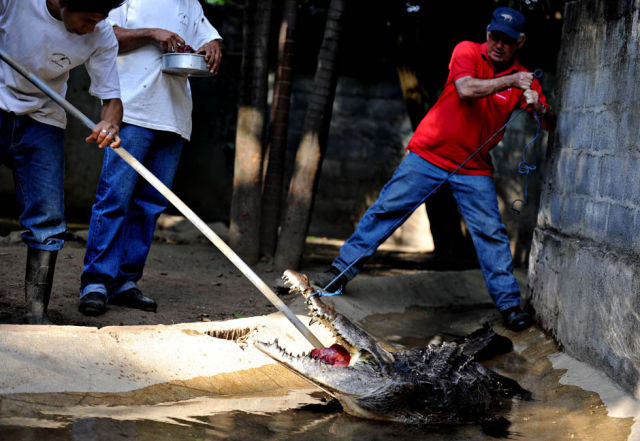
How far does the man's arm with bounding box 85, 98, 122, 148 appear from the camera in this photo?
334cm

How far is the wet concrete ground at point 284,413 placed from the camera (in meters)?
2.78

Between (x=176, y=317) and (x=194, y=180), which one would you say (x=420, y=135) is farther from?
(x=194, y=180)

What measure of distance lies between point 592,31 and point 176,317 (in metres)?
2.98

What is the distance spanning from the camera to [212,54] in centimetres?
438

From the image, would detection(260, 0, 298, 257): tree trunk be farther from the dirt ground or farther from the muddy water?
the muddy water

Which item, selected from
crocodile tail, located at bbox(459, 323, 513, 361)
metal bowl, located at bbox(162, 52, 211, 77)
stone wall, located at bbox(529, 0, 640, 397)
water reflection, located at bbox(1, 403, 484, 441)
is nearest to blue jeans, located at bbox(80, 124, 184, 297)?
metal bowl, located at bbox(162, 52, 211, 77)

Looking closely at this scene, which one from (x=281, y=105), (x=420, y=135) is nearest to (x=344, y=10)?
(x=281, y=105)

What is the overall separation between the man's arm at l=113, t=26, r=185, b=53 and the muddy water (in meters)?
2.00

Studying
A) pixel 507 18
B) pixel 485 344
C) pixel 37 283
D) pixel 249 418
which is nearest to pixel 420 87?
pixel 507 18

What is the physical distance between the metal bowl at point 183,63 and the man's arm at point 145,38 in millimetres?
69

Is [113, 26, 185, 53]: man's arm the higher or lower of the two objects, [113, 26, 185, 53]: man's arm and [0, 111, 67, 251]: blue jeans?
the higher

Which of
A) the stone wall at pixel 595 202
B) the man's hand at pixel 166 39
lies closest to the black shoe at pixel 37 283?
the man's hand at pixel 166 39

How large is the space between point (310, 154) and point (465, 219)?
1679 millimetres

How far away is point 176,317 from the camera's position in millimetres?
4355
